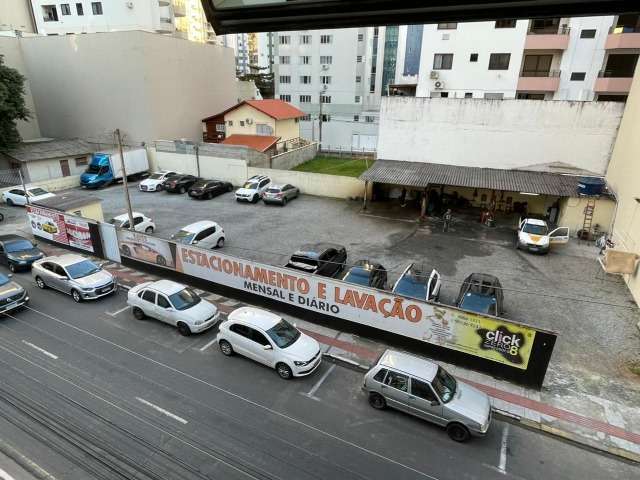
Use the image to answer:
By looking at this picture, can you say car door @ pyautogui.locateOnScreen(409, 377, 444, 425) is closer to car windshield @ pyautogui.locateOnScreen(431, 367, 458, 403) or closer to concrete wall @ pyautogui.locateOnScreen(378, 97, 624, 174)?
car windshield @ pyautogui.locateOnScreen(431, 367, 458, 403)

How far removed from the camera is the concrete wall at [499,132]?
2488 cm

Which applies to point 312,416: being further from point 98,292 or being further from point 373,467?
point 98,292

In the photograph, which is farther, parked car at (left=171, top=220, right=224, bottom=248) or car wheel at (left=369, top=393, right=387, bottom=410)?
parked car at (left=171, top=220, right=224, bottom=248)

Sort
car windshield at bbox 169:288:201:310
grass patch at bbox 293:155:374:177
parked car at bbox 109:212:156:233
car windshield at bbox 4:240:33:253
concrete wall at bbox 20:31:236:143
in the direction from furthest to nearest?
grass patch at bbox 293:155:374:177 < concrete wall at bbox 20:31:236:143 < parked car at bbox 109:212:156:233 < car windshield at bbox 4:240:33:253 < car windshield at bbox 169:288:201:310

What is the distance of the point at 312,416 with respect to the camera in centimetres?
1045

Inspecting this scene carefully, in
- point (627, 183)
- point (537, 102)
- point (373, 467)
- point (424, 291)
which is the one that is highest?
point (537, 102)

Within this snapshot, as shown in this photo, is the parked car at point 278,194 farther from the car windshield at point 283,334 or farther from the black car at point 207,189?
the car windshield at point 283,334

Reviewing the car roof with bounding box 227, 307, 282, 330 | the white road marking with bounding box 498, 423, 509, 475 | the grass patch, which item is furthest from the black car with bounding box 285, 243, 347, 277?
the grass patch

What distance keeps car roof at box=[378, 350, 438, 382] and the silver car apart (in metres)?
11.8

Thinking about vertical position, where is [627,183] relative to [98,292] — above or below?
above

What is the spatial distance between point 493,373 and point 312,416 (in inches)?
227

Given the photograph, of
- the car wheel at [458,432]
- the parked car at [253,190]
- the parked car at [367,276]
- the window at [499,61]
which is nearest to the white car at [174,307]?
the parked car at [367,276]

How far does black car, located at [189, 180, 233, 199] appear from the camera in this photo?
30203mm

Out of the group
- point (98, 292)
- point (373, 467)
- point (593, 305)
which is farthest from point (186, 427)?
point (593, 305)
